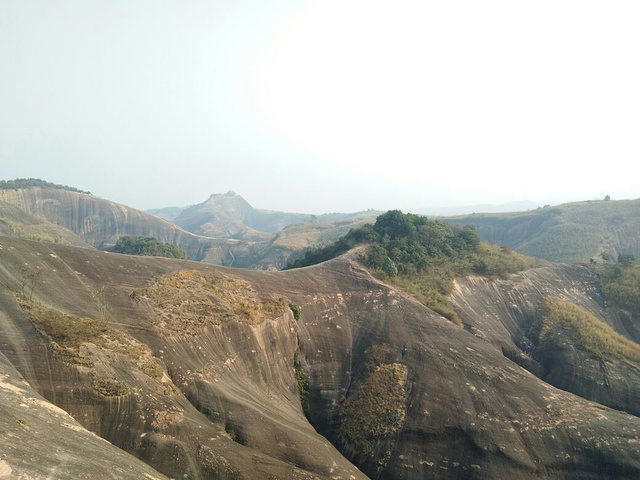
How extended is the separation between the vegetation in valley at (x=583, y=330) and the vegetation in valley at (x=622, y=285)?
8.18 metres

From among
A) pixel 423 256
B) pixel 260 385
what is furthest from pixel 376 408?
pixel 423 256

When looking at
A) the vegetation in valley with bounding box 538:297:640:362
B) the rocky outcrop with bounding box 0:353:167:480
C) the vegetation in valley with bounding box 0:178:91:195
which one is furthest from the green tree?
the vegetation in valley with bounding box 0:178:91:195

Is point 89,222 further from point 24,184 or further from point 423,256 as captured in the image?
point 423,256

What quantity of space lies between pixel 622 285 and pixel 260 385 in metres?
48.9

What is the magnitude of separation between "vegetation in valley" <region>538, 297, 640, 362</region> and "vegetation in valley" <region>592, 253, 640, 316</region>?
8.18m

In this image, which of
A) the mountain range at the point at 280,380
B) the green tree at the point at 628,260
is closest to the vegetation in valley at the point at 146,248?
the mountain range at the point at 280,380

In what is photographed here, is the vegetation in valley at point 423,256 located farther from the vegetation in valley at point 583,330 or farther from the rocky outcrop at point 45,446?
the rocky outcrop at point 45,446

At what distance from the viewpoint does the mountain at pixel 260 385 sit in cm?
1647

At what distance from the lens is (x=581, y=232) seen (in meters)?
91.8

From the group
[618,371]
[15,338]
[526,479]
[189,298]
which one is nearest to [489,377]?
[526,479]

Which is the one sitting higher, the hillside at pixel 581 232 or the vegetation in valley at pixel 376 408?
the hillside at pixel 581 232

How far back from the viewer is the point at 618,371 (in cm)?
3181

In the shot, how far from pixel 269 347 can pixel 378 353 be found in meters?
9.05

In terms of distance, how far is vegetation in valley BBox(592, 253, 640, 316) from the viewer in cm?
4575
